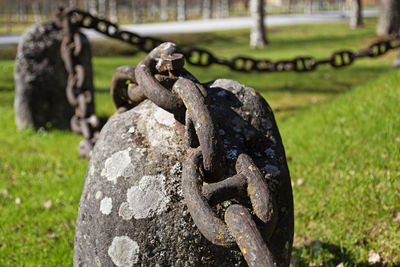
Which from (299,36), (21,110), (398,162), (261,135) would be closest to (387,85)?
(398,162)

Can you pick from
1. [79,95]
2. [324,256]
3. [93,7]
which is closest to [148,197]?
[324,256]

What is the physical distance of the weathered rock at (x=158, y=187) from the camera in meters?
1.75

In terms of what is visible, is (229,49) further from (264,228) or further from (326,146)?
(264,228)

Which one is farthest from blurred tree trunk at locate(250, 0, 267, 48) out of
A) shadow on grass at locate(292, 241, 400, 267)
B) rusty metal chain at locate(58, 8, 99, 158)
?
shadow on grass at locate(292, 241, 400, 267)

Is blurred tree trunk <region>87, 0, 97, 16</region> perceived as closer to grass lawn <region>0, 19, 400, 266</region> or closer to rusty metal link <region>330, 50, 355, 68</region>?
grass lawn <region>0, 19, 400, 266</region>

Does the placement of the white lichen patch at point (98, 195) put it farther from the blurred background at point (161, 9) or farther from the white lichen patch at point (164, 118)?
the blurred background at point (161, 9)

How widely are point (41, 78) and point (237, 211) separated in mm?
5728

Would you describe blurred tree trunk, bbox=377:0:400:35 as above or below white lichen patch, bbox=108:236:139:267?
above

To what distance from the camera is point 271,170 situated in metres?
1.90

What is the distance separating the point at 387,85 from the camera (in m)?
5.69

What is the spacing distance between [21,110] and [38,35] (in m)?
1.17

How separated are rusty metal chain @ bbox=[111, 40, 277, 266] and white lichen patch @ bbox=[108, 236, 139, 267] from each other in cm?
47

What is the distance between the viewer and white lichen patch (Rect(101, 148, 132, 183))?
1860mm

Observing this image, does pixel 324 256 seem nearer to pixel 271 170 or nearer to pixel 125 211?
pixel 271 170
